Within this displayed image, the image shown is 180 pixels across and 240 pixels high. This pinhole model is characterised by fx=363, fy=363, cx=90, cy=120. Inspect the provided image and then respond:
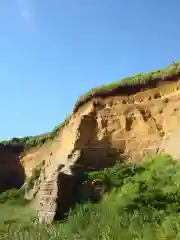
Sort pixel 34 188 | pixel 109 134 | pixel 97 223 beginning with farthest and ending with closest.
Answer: pixel 34 188 < pixel 109 134 < pixel 97 223

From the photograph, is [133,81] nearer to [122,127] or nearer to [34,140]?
[122,127]

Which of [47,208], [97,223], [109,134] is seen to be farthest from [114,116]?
[97,223]

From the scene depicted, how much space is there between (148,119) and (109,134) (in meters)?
2.10

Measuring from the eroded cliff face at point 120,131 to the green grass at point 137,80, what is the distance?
36cm

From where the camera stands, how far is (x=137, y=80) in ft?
56.6

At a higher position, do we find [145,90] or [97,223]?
[145,90]

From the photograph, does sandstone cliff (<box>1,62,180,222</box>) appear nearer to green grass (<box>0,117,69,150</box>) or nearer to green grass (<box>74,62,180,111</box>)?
green grass (<box>74,62,180,111</box>)

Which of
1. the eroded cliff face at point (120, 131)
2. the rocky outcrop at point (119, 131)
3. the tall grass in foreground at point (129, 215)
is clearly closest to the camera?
the tall grass in foreground at point (129, 215)

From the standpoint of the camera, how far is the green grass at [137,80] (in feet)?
53.0

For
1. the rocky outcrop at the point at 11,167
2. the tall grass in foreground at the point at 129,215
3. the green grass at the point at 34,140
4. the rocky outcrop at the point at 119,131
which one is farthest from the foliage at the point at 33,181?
the tall grass in foreground at the point at 129,215

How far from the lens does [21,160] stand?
90.2 ft

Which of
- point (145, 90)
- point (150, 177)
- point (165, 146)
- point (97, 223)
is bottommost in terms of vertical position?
point (97, 223)

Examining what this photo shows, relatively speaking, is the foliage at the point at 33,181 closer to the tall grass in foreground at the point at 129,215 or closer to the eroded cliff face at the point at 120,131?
the eroded cliff face at the point at 120,131

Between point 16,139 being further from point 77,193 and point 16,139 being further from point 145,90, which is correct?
point 77,193
